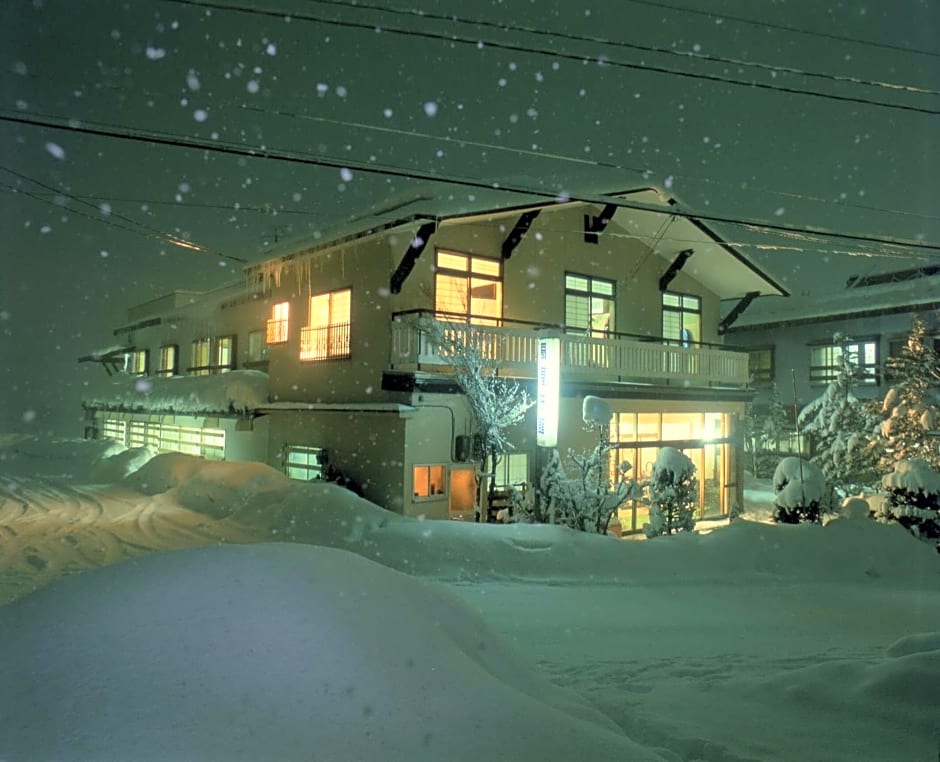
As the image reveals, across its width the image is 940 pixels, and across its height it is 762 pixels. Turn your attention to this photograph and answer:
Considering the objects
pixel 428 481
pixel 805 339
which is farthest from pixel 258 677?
pixel 805 339

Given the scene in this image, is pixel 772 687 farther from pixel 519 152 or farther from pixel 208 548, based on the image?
pixel 519 152

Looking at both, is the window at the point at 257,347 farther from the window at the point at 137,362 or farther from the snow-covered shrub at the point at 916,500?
the snow-covered shrub at the point at 916,500

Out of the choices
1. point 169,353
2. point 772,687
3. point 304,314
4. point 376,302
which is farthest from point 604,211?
point 169,353

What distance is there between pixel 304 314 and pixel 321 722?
16.8m

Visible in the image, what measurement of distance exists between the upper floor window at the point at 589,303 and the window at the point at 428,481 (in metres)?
6.20

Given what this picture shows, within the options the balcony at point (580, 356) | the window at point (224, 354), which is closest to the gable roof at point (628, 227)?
the balcony at point (580, 356)

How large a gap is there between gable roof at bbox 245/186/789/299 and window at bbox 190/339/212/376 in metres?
9.45

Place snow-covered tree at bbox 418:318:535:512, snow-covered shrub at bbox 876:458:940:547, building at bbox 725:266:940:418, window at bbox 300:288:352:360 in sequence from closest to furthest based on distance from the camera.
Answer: snow-covered shrub at bbox 876:458:940:547
snow-covered tree at bbox 418:318:535:512
window at bbox 300:288:352:360
building at bbox 725:266:940:418

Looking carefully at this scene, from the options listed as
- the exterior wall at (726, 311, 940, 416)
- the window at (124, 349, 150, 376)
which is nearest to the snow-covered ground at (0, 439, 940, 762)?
the exterior wall at (726, 311, 940, 416)

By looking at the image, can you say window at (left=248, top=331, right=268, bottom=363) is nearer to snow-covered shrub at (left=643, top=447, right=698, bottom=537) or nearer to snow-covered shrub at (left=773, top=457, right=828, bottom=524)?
snow-covered shrub at (left=643, top=447, right=698, bottom=537)

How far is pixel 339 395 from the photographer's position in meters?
17.2

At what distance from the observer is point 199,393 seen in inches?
890

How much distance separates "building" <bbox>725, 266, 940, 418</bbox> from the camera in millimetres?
27453

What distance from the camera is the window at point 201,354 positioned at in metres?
29.2
